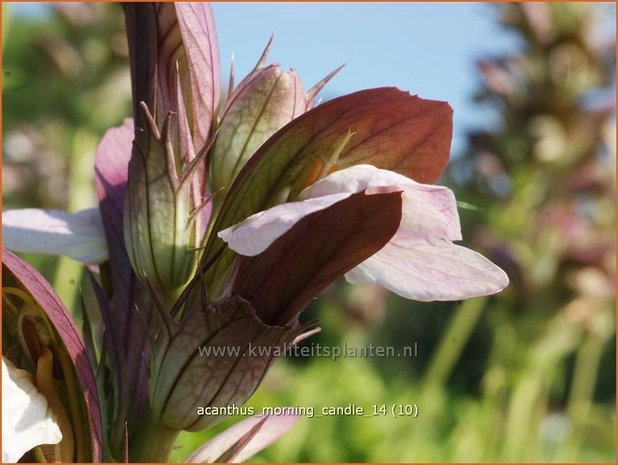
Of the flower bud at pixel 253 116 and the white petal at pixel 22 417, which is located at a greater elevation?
the flower bud at pixel 253 116

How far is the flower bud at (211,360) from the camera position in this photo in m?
0.48

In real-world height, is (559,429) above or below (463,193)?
below

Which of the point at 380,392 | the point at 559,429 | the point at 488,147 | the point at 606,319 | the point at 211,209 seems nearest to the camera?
the point at 211,209

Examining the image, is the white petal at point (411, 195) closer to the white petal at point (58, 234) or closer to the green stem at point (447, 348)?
the white petal at point (58, 234)

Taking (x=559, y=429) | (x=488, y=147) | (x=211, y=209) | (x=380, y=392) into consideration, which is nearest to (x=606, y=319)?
(x=559, y=429)

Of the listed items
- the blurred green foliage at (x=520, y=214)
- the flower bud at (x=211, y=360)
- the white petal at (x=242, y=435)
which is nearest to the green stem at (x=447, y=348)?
the blurred green foliage at (x=520, y=214)

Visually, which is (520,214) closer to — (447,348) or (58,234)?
(447,348)

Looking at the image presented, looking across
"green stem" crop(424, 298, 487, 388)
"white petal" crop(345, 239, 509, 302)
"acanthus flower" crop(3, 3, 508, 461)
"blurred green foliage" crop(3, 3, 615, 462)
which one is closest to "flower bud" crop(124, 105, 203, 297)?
"acanthus flower" crop(3, 3, 508, 461)

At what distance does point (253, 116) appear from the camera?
0.52m

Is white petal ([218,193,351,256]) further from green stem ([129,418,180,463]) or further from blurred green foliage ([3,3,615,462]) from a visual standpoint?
blurred green foliage ([3,3,615,462])

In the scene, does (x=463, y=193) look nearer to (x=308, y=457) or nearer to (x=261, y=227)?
(x=308, y=457)

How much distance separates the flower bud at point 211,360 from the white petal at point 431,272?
0.06 metres

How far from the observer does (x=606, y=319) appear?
9.76ft

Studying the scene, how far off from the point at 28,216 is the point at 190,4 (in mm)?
204
